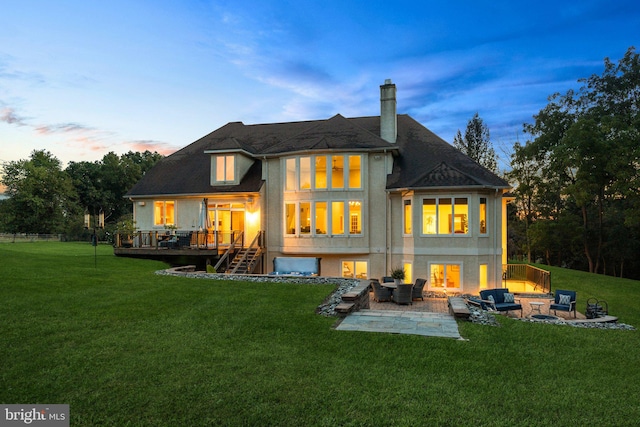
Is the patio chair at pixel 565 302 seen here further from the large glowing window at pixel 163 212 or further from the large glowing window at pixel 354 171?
the large glowing window at pixel 163 212

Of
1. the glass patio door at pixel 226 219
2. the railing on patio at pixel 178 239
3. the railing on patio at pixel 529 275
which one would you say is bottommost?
the railing on patio at pixel 529 275

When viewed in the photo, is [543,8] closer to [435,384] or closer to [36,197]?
[435,384]

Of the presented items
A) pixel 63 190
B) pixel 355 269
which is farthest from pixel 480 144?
pixel 63 190

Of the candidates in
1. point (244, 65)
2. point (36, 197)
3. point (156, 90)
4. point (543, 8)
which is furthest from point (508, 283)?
point (36, 197)

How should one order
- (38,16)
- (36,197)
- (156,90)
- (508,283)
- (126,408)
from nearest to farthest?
(126,408) < (38,16) < (508,283) < (156,90) < (36,197)

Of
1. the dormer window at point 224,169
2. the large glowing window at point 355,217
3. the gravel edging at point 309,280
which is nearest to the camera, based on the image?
the gravel edging at point 309,280

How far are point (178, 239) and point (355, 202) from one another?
9887mm

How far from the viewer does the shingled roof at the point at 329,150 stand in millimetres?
19625

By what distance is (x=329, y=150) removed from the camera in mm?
20281

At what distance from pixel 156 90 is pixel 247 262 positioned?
15.3 m

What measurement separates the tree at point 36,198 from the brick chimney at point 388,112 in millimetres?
52908

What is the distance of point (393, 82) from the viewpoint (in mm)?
22578

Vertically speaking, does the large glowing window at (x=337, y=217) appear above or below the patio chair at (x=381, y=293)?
above

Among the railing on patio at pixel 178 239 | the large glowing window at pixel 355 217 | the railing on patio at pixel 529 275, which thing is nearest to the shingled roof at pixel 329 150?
the large glowing window at pixel 355 217
